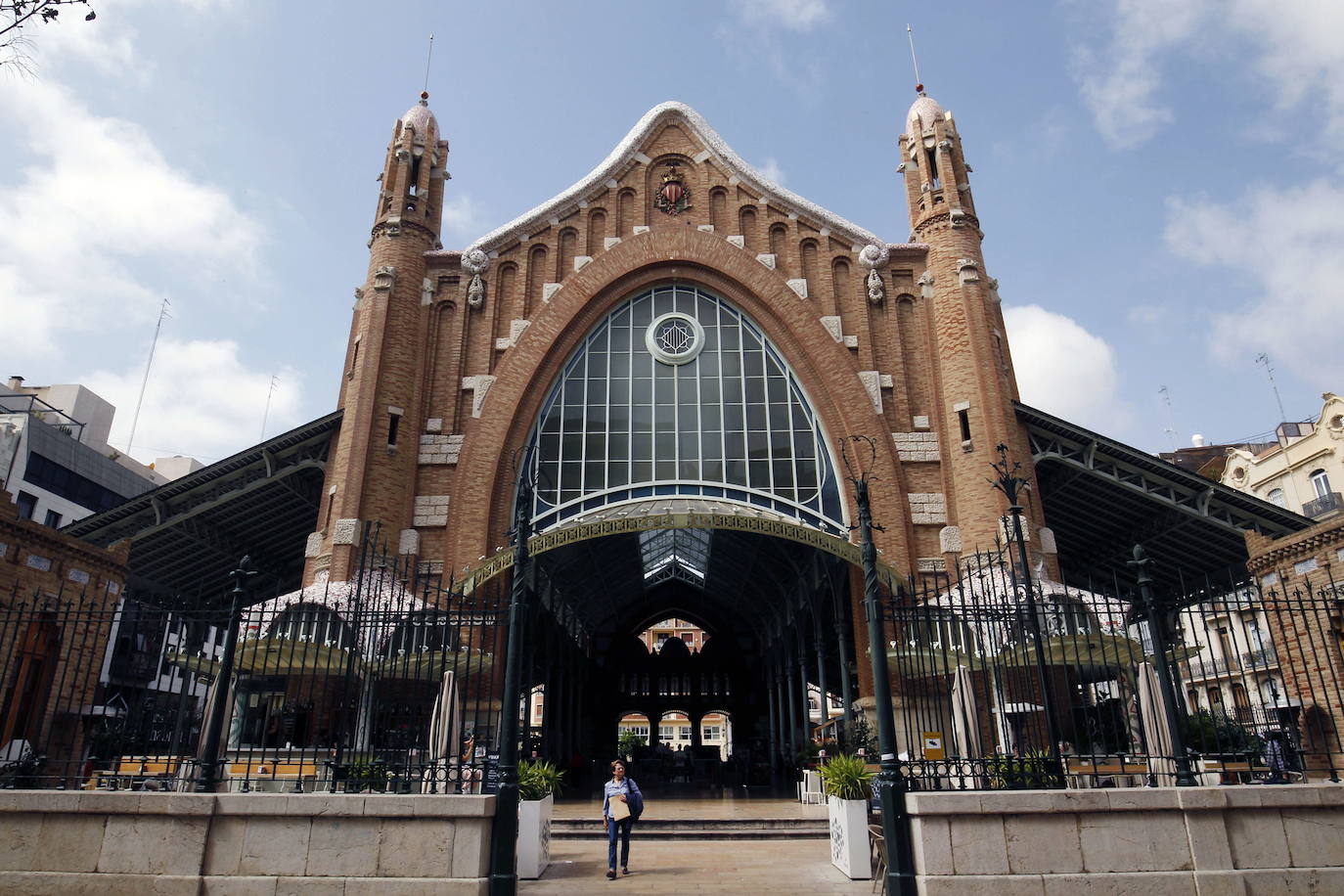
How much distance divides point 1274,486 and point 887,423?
90.4 feet

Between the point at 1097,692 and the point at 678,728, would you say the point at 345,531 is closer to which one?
the point at 1097,692

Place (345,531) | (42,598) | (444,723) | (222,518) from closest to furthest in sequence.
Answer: (444,723) < (42,598) < (345,531) < (222,518)

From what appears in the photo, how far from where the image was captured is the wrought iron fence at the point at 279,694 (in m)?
9.84

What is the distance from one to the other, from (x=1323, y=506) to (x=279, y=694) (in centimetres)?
3921

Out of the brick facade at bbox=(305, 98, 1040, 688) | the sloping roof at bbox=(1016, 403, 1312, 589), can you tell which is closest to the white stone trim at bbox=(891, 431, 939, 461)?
the brick facade at bbox=(305, 98, 1040, 688)

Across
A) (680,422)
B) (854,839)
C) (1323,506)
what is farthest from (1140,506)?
(1323,506)

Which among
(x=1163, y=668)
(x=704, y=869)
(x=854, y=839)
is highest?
(x=1163, y=668)

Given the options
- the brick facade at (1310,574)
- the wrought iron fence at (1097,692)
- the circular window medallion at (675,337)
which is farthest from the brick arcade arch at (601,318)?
the brick facade at (1310,574)

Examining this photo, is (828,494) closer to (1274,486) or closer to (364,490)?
(364,490)

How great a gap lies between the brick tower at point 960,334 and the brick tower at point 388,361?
530 inches

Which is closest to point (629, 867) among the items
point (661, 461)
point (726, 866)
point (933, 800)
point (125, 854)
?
point (726, 866)

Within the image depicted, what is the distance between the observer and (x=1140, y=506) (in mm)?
22969

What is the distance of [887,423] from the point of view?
73.1ft

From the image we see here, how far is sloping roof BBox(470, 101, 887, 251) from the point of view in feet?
80.7
